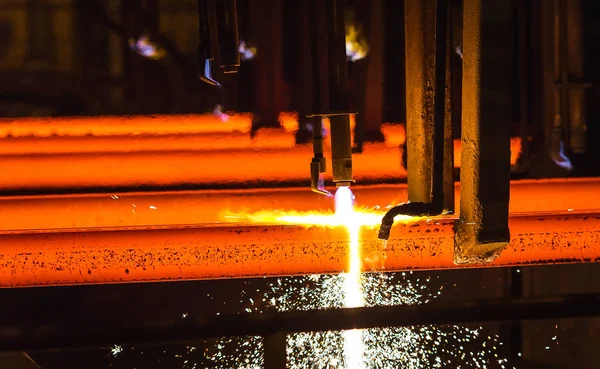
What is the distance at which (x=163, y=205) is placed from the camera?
6.34ft

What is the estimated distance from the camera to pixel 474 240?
5.02 ft

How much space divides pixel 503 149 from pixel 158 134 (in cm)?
134

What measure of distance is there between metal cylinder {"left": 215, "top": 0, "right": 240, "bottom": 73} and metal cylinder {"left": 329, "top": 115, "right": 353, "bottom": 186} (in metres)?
0.41

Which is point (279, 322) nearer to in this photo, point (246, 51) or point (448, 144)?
point (448, 144)

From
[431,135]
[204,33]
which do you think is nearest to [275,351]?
[431,135]

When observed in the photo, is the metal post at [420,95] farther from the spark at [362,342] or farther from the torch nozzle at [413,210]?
the spark at [362,342]

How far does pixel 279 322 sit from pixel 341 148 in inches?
37.9

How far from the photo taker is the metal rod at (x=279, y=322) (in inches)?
31.2

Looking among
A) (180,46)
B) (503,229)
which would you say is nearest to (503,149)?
(503,229)

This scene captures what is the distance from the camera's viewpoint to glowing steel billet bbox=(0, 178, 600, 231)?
6.29 feet

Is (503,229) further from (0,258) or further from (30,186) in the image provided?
(0,258)

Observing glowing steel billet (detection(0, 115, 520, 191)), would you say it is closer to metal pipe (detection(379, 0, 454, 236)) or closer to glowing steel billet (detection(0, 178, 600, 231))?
glowing steel billet (detection(0, 178, 600, 231))

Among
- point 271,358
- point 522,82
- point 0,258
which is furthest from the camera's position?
point 522,82

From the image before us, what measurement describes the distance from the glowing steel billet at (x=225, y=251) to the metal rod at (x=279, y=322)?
44.5 inches
